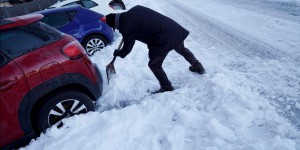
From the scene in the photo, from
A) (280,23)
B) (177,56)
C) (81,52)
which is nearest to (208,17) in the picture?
(280,23)

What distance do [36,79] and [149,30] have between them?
67.2 inches

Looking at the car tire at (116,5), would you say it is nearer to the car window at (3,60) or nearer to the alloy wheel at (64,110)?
the alloy wheel at (64,110)

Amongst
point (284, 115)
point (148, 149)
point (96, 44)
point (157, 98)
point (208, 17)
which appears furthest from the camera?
point (208, 17)

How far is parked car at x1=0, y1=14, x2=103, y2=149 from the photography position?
9.70 ft

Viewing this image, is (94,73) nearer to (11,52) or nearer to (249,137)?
(11,52)

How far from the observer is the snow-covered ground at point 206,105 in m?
3.12

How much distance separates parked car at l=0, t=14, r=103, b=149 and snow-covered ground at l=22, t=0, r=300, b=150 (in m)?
0.20

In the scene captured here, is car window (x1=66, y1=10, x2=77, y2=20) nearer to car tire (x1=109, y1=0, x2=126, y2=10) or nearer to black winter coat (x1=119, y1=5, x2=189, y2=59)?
car tire (x1=109, y1=0, x2=126, y2=10)

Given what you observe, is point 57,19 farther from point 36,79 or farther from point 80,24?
point 36,79

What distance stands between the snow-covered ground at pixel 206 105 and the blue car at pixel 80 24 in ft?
1.64

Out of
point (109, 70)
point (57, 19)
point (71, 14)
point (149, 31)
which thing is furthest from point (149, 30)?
point (57, 19)

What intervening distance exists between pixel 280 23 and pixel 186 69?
4.33m

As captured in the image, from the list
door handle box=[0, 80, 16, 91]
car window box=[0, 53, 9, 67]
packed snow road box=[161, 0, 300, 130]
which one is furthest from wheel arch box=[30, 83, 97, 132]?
packed snow road box=[161, 0, 300, 130]

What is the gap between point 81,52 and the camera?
3.53 metres
